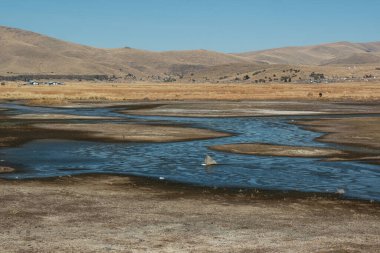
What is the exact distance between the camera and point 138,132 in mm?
42594

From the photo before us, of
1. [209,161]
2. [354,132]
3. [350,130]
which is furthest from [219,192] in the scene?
[350,130]

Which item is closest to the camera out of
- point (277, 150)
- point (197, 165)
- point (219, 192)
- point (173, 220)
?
point (173, 220)

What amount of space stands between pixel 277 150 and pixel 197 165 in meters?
6.65

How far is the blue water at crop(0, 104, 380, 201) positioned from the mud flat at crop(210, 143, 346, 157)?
1.19 metres

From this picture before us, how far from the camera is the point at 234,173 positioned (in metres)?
25.3

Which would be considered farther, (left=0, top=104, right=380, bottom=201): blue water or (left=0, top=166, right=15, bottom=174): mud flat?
(left=0, top=166, right=15, bottom=174): mud flat

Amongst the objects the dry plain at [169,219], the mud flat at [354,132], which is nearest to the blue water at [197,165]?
the dry plain at [169,219]

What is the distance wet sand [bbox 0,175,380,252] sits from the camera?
46.1ft

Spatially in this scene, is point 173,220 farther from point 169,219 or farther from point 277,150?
point 277,150

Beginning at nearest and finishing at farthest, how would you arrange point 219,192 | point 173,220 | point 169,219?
point 173,220 < point 169,219 < point 219,192

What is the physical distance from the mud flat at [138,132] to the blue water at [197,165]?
93.1 inches

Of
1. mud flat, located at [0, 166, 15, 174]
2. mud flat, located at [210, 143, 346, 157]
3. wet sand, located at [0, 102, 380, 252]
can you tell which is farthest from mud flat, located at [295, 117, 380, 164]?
mud flat, located at [0, 166, 15, 174]

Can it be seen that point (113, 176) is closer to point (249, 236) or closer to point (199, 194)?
point (199, 194)

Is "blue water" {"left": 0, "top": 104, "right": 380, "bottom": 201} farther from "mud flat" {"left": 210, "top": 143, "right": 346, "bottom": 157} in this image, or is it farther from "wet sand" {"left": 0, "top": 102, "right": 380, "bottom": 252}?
"wet sand" {"left": 0, "top": 102, "right": 380, "bottom": 252}
